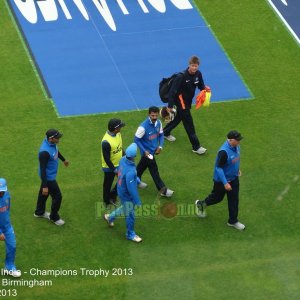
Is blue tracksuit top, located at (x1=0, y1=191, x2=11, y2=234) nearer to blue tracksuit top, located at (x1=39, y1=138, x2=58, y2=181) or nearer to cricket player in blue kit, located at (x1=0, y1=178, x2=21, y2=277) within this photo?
cricket player in blue kit, located at (x1=0, y1=178, x2=21, y2=277)

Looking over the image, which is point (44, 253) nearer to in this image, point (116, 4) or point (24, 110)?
point (24, 110)

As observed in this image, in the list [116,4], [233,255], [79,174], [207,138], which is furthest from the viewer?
[116,4]

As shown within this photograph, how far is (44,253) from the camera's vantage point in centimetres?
1329

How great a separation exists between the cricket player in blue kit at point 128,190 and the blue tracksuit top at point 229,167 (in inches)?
56.3

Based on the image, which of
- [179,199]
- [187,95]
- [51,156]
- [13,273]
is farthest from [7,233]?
[187,95]

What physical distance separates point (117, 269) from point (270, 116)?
5780 mm

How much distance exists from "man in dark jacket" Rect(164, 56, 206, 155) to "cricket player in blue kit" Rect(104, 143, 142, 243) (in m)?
2.91

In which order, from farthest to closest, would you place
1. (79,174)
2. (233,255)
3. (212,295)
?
(79,174)
(233,255)
(212,295)

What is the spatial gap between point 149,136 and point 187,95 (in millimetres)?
1874

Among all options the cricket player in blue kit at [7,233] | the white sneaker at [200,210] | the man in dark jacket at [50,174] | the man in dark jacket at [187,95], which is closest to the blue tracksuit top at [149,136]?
the white sneaker at [200,210]

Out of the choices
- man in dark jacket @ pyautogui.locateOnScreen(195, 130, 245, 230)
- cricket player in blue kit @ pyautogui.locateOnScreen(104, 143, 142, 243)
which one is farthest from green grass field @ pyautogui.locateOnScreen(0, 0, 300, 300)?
cricket player in blue kit @ pyautogui.locateOnScreen(104, 143, 142, 243)

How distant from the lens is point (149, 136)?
14062 millimetres

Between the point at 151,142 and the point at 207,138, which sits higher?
the point at 151,142

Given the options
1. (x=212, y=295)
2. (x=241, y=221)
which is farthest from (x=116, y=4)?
(x=212, y=295)
